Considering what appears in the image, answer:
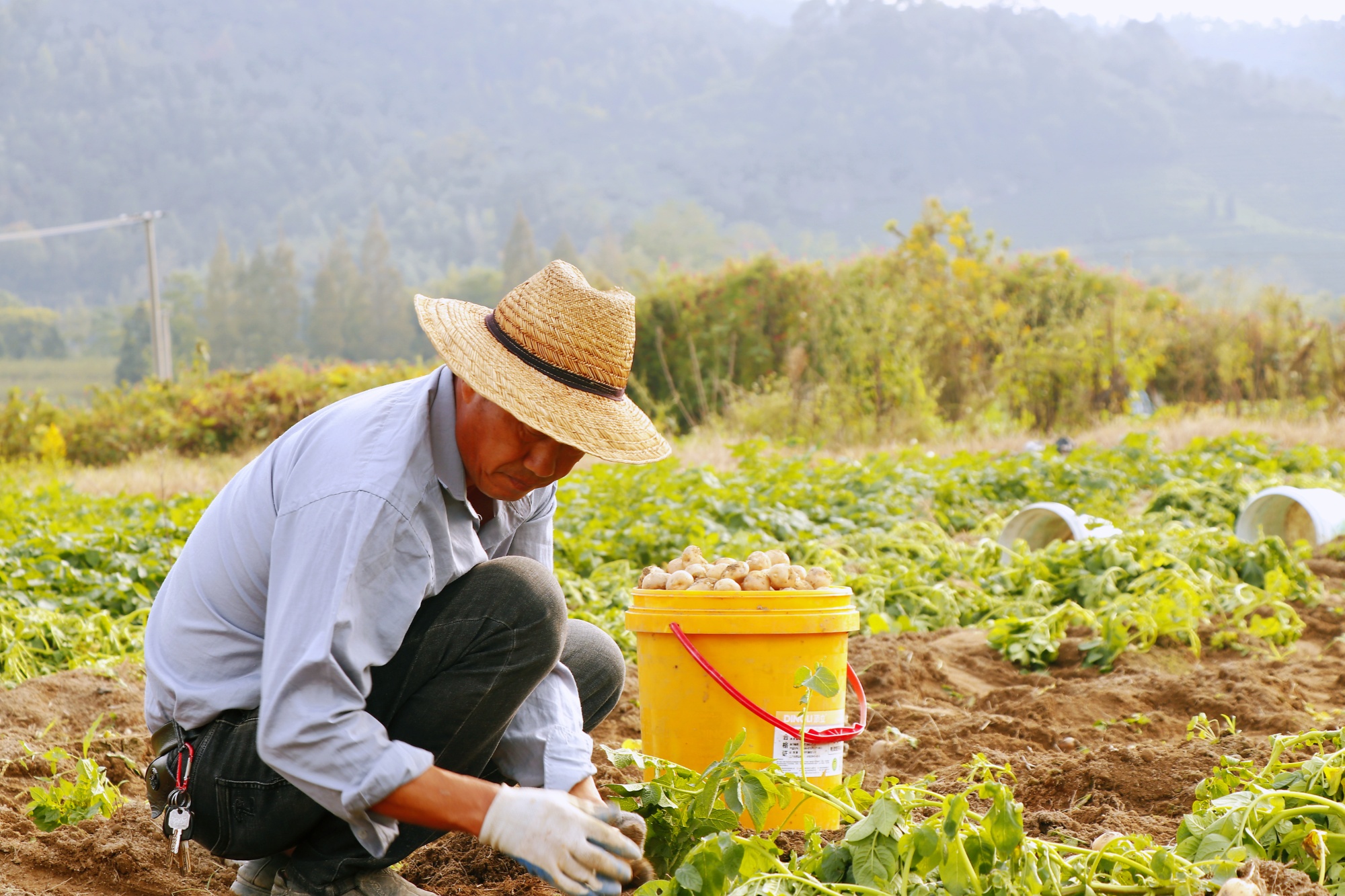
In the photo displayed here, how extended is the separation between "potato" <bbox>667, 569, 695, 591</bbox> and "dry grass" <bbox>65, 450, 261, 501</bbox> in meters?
4.79

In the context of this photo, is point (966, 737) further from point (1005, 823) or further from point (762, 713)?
point (1005, 823)

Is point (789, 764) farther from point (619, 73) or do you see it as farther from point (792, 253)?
point (619, 73)

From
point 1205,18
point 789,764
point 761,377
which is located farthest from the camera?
point 1205,18

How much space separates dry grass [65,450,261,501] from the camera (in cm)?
758

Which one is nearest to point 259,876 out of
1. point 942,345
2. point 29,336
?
point 942,345

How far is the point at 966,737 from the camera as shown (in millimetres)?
2971

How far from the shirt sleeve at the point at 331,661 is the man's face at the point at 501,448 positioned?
0.20 meters

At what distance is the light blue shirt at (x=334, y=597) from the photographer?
1559mm

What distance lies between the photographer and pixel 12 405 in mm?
10773

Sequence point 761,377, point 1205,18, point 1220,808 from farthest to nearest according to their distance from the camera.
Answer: point 1205,18 → point 761,377 → point 1220,808

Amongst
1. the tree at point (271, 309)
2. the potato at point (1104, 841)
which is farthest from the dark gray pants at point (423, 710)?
the tree at point (271, 309)

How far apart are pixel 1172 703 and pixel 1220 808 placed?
4.76ft

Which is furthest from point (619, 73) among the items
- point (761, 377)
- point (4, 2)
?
point (761, 377)

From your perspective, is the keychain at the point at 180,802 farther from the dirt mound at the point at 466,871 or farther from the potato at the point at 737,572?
the potato at the point at 737,572
